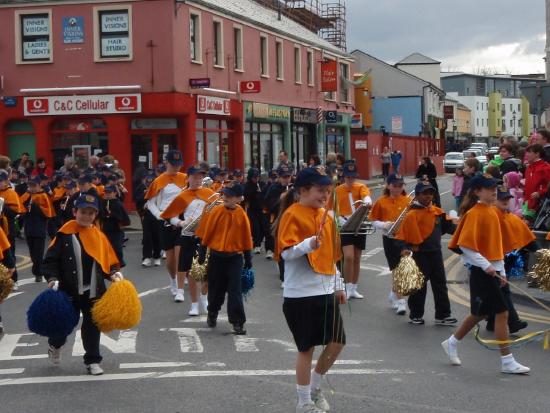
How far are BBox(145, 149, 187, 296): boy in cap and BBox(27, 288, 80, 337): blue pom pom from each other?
4.28m

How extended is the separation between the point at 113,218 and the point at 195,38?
1785 centimetres

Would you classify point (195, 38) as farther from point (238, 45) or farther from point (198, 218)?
point (198, 218)

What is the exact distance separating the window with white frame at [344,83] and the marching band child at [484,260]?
3825 centimetres

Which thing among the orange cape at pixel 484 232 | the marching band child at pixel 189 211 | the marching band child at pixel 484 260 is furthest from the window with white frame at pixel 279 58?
the orange cape at pixel 484 232

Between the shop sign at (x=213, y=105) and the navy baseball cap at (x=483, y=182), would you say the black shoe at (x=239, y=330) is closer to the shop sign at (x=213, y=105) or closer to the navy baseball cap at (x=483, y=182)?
the navy baseball cap at (x=483, y=182)

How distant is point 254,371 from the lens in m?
8.38

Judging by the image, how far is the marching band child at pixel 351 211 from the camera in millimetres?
12445

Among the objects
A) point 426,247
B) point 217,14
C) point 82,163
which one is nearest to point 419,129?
point 217,14

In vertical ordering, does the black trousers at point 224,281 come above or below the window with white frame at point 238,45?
below

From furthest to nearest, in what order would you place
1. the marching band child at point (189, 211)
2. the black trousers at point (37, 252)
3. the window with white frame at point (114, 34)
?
the window with white frame at point (114, 34) → the black trousers at point (37, 252) → the marching band child at point (189, 211)

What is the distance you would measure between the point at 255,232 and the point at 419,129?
52292 mm

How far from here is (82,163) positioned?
29.3 meters

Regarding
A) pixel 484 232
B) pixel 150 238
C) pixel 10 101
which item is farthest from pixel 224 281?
pixel 10 101

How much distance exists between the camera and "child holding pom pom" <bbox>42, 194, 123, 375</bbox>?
27.4 ft
